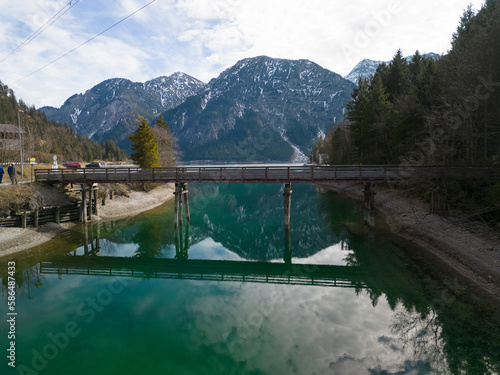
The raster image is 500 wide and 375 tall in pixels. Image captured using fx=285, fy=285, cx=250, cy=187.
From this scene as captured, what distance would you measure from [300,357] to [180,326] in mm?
5479

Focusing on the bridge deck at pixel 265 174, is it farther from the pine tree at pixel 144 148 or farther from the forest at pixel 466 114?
the pine tree at pixel 144 148

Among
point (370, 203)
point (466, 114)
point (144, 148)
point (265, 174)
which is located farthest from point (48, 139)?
point (466, 114)

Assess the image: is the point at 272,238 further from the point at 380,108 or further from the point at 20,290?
the point at 380,108

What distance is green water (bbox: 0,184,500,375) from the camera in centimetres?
1041

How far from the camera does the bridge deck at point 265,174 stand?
27.5m

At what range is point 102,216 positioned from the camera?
3606 centimetres

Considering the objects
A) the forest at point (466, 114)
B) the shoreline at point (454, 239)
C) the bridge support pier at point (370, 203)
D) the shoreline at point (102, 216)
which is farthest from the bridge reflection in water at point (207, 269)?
the forest at point (466, 114)

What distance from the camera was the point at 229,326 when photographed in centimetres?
1288

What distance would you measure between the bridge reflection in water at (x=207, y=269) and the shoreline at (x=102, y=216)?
13.3 ft

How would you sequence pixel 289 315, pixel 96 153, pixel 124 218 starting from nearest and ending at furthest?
pixel 289 315 → pixel 124 218 → pixel 96 153

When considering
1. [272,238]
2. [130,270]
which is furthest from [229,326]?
[272,238]

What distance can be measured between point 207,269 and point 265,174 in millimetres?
12065

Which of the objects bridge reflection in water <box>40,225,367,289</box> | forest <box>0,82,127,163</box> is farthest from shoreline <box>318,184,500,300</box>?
forest <box>0,82,127,163</box>

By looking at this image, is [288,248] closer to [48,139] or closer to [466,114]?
[466,114]
